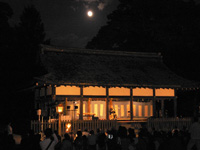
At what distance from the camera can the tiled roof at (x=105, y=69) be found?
89.5 ft

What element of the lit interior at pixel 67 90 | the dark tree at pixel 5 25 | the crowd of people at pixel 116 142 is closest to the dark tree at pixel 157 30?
the lit interior at pixel 67 90

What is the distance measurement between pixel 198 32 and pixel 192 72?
26.8 feet

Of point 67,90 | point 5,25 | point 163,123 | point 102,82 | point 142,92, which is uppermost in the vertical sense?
point 5,25

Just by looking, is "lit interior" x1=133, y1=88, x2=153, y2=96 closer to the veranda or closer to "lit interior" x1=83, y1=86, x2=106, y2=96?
the veranda

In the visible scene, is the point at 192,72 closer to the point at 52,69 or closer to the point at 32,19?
the point at 52,69

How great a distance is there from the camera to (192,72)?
3784 centimetres

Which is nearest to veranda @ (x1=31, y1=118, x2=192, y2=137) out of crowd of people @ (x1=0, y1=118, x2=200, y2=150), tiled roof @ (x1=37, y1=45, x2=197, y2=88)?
tiled roof @ (x1=37, y1=45, x2=197, y2=88)

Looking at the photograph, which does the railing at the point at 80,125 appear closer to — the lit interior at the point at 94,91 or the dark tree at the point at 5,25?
the lit interior at the point at 94,91

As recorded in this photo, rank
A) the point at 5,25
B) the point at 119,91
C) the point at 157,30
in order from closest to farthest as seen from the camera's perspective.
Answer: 1. the point at 119,91
2. the point at 5,25
3. the point at 157,30

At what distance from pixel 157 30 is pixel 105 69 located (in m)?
21.2

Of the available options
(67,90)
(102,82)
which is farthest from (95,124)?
(67,90)

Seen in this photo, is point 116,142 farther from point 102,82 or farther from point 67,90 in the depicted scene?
point 67,90

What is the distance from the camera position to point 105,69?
30.1 metres

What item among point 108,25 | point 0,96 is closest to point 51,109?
point 0,96
